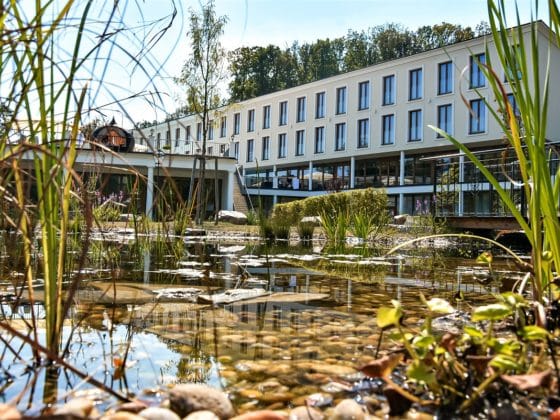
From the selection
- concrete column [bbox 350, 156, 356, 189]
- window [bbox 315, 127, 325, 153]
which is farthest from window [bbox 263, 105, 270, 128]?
concrete column [bbox 350, 156, 356, 189]

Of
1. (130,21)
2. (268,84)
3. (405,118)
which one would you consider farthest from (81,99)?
(268,84)

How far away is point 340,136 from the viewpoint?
3088 cm

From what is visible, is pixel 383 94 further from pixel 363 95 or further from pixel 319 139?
pixel 319 139

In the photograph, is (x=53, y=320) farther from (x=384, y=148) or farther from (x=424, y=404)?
(x=384, y=148)

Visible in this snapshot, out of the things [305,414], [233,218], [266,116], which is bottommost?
[305,414]

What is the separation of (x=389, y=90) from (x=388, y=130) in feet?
6.94

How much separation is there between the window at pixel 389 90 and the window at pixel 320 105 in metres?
4.83

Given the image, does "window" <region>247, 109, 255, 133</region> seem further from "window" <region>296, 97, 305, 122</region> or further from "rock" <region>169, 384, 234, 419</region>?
"rock" <region>169, 384, 234, 419</region>

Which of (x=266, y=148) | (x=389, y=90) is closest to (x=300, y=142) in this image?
(x=266, y=148)

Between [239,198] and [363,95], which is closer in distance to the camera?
[239,198]

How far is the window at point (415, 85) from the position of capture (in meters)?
26.1

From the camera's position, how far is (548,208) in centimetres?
149

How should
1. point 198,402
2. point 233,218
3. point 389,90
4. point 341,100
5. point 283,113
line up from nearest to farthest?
point 198,402, point 233,218, point 389,90, point 341,100, point 283,113

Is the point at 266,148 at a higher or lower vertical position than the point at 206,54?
higher
